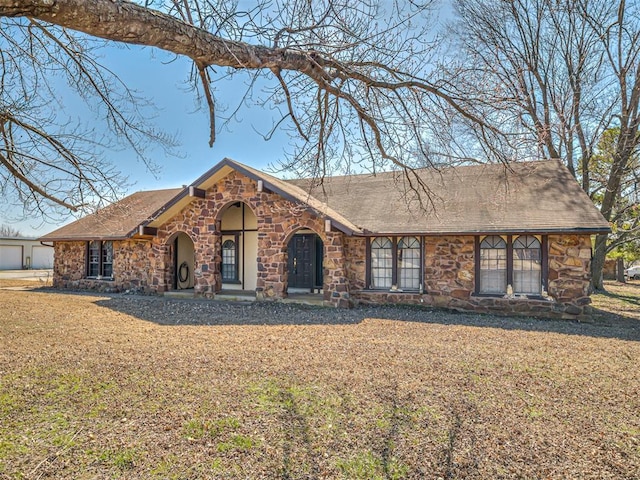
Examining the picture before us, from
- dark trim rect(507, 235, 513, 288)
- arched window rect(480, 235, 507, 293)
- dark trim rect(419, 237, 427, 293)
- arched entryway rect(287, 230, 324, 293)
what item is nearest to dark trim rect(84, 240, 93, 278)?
arched entryway rect(287, 230, 324, 293)

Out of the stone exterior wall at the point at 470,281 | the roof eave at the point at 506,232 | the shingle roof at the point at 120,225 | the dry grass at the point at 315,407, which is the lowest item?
the dry grass at the point at 315,407

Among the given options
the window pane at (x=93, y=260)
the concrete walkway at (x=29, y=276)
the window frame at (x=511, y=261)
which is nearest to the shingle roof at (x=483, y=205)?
the window frame at (x=511, y=261)

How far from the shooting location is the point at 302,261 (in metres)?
15.4

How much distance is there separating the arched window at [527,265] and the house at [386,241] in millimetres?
27

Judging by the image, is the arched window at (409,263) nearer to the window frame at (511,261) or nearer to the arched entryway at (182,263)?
the window frame at (511,261)

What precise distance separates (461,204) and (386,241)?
8.50 feet

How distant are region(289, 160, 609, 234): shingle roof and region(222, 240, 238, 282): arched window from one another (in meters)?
4.04

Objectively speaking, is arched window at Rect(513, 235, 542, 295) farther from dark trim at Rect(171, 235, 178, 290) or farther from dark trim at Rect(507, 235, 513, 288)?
dark trim at Rect(171, 235, 178, 290)

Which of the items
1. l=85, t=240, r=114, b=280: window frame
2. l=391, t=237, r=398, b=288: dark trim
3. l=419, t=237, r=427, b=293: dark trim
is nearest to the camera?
l=419, t=237, r=427, b=293: dark trim

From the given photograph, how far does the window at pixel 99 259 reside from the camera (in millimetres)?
16969

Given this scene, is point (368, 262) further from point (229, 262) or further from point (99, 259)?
point (99, 259)

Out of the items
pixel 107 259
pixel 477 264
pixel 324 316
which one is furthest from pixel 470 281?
pixel 107 259

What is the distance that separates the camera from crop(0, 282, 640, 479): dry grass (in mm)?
3496

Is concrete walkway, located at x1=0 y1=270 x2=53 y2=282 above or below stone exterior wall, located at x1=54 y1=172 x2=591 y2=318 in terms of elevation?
below
